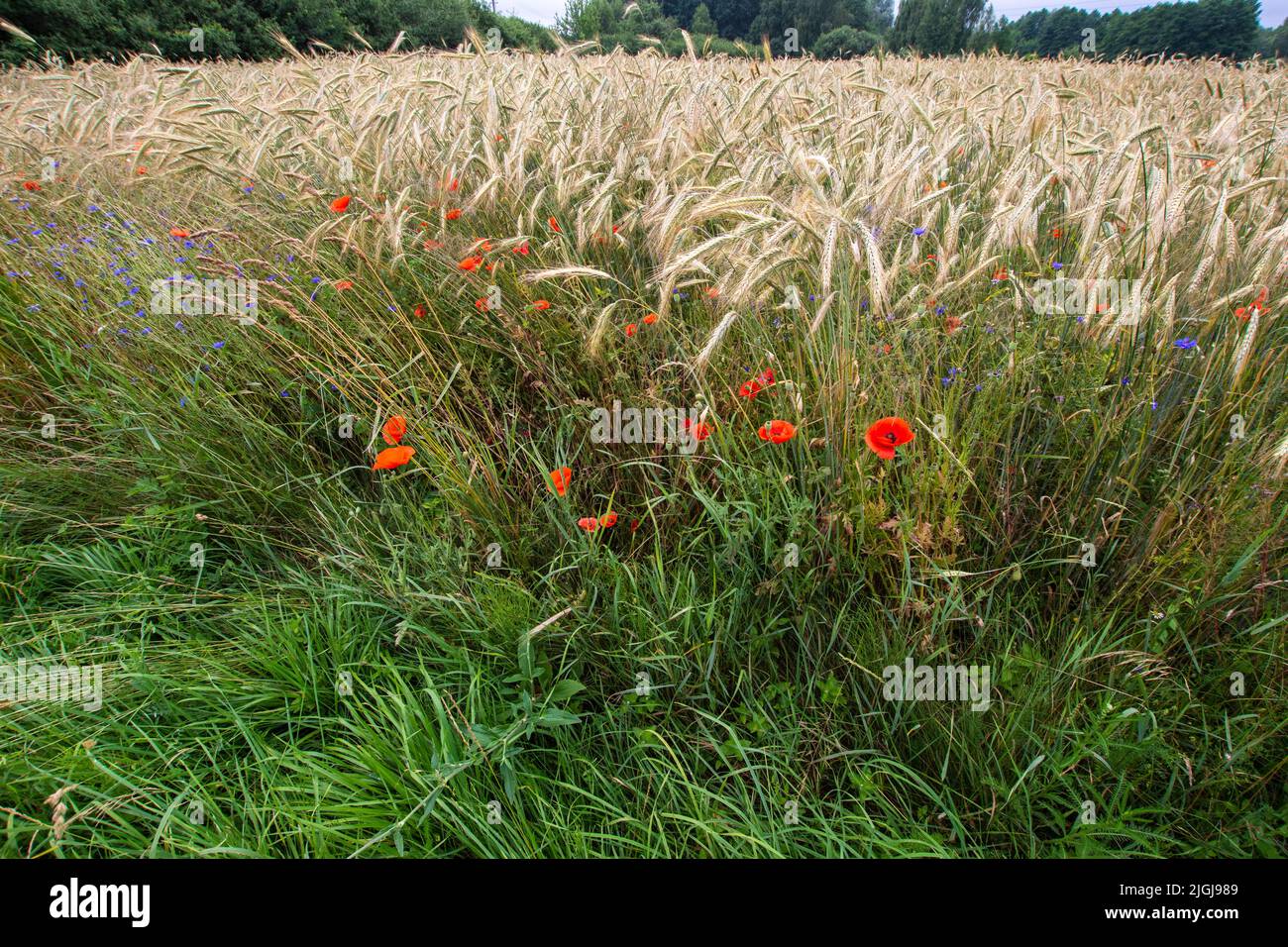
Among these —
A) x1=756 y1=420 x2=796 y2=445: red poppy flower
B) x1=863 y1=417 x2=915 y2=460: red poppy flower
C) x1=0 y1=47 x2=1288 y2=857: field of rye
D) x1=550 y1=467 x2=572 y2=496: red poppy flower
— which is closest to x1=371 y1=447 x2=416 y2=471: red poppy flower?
x1=0 y1=47 x2=1288 y2=857: field of rye

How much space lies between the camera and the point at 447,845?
4.25 feet

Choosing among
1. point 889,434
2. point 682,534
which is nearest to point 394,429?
point 682,534

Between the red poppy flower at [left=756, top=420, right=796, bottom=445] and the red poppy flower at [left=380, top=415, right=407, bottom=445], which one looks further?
the red poppy flower at [left=380, top=415, right=407, bottom=445]

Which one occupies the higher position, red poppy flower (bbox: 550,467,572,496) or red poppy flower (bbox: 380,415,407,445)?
red poppy flower (bbox: 380,415,407,445)

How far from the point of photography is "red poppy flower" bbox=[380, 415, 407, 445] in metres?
1.80

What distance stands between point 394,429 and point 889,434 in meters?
1.32

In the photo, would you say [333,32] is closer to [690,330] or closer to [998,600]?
[690,330]

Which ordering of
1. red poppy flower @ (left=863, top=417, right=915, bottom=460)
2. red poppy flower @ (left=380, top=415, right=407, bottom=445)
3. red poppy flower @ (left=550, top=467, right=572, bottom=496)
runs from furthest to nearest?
red poppy flower @ (left=380, top=415, right=407, bottom=445) < red poppy flower @ (left=550, top=467, right=572, bottom=496) < red poppy flower @ (left=863, top=417, right=915, bottom=460)

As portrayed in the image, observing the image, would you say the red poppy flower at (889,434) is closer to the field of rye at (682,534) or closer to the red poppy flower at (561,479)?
the field of rye at (682,534)

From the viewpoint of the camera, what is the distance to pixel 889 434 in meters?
1.57

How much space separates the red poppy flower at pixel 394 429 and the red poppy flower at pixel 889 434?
4.06 feet

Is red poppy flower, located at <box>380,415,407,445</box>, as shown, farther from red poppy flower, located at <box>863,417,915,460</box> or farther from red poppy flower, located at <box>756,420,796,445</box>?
red poppy flower, located at <box>863,417,915,460</box>

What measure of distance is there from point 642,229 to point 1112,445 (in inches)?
70.4
